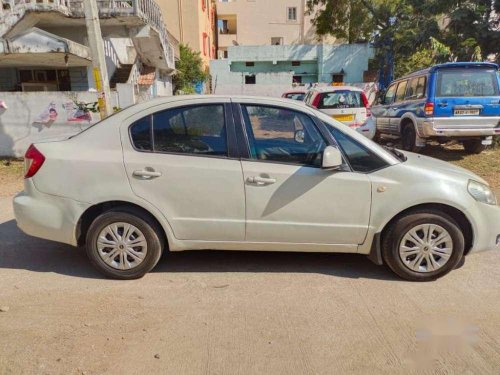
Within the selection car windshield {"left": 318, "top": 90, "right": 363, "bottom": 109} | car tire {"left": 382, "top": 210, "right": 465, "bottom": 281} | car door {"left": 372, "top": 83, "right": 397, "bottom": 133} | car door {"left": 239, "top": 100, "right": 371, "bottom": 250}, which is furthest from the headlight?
car door {"left": 372, "top": 83, "right": 397, "bottom": 133}

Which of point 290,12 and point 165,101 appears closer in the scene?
point 165,101

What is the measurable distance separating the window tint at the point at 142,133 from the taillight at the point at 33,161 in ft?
2.72

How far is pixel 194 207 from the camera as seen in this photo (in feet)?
11.6

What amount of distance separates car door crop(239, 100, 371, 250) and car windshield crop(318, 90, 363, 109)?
6.72m

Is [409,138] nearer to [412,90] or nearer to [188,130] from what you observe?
[412,90]

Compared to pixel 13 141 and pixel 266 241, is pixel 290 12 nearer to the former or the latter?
pixel 13 141

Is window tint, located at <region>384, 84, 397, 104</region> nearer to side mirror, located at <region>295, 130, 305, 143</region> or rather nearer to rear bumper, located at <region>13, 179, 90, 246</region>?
side mirror, located at <region>295, 130, 305, 143</region>

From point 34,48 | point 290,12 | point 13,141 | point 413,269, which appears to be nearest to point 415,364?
point 413,269

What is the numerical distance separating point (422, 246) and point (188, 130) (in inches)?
90.9

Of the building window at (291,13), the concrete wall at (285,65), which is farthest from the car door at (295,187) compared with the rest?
the building window at (291,13)

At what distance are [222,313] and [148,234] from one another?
994 millimetres

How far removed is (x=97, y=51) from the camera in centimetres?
786

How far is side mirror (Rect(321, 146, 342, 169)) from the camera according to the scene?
3.33 meters

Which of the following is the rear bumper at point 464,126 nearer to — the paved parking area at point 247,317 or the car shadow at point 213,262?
the paved parking area at point 247,317
